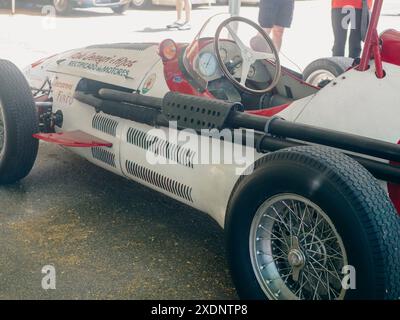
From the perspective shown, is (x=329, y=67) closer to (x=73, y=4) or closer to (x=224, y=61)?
(x=224, y=61)

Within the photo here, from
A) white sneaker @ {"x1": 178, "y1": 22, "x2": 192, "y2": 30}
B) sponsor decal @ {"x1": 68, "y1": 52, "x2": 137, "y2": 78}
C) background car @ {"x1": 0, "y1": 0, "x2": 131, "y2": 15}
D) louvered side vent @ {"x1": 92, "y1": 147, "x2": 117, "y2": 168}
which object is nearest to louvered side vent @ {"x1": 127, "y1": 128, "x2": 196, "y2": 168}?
louvered side vent @ {"x1": 92, "y1": 147, "x2": 117, "y2": 168}

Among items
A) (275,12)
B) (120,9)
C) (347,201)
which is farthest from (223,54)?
(120,9)

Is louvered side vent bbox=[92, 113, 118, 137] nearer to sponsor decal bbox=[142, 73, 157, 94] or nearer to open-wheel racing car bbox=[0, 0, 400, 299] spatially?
open-wheel racing car bbox=[0, 0, 400, 299]

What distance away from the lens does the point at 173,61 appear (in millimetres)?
3455

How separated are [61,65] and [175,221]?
1571 mm

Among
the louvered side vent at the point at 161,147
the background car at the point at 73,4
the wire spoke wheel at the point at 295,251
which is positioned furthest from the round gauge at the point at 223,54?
the background car at the point at 73,4

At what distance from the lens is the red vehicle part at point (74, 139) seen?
3.56 m

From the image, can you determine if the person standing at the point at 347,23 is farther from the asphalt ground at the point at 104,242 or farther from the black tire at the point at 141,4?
the black tire at the point at 141,4

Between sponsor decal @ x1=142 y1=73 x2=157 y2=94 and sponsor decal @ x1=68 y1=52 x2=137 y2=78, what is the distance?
0.68 feet

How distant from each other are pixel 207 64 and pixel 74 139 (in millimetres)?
1044

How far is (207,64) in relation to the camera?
3.40 metres

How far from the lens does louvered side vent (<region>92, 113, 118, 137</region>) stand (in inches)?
141

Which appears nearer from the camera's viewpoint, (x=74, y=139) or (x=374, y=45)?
(x=374, y=45)
